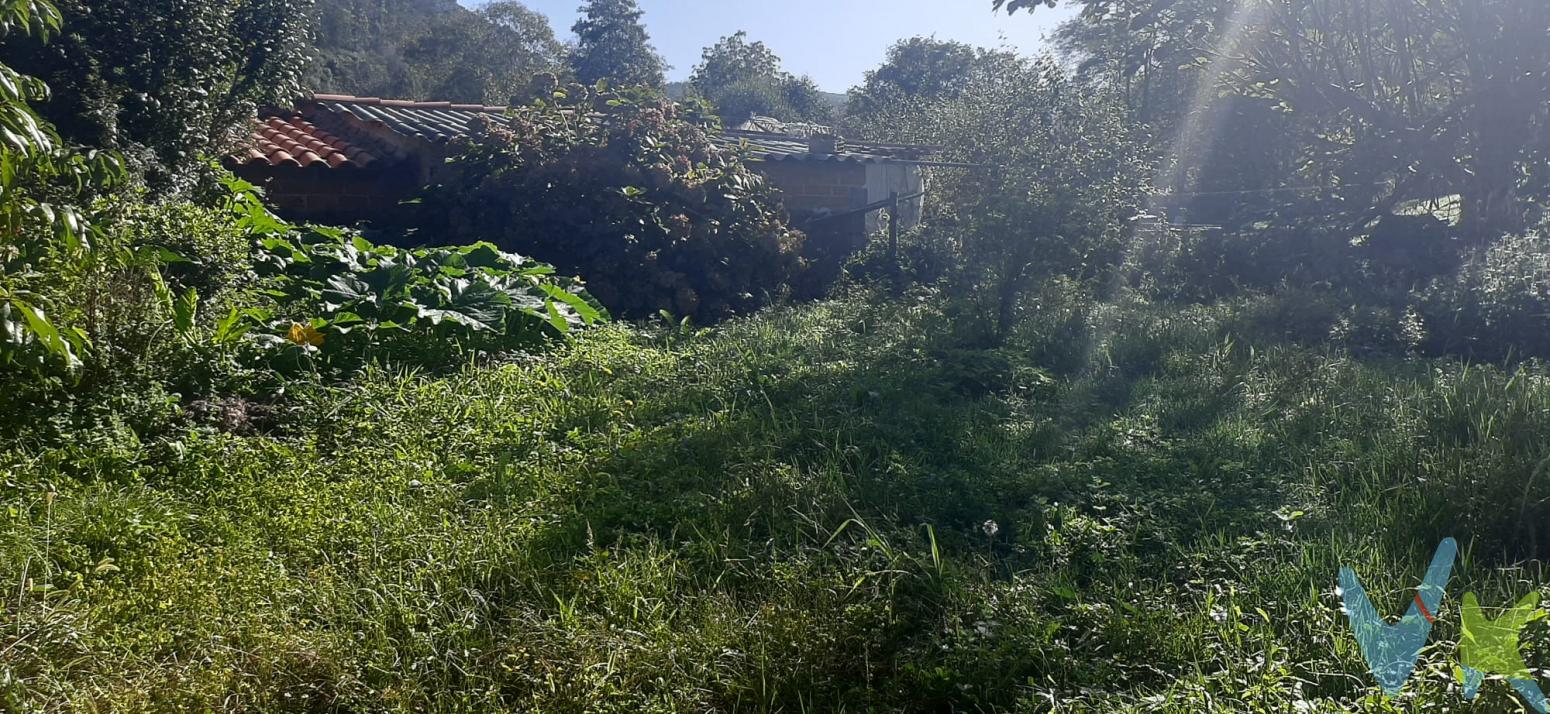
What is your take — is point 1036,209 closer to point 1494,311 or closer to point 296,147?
point 1494,311

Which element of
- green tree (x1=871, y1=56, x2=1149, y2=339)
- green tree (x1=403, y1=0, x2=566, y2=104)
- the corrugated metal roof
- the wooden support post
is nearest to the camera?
green tree (x1=871, y1=56, x2=1149, y2=339)

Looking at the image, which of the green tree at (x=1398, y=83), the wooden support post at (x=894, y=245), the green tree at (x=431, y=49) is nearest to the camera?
the green tree at (x=1398, y=83)

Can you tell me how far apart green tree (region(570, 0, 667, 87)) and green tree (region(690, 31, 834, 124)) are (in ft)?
8.31

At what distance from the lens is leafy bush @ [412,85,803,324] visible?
918 centimetres

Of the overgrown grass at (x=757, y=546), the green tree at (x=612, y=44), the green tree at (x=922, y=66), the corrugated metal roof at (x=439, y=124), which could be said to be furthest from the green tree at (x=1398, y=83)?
the green tree at (x=612, y=44)

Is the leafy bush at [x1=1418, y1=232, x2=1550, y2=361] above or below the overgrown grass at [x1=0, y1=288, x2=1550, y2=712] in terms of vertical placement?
above

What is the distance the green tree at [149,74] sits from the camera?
7523mm

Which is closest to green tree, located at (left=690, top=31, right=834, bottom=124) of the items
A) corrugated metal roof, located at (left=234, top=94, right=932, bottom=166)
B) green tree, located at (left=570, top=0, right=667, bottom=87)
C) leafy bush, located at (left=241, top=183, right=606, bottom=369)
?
green tree, located at (left=570, top=0, right=667, bottom=87)

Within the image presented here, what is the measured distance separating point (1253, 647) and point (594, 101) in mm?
8827

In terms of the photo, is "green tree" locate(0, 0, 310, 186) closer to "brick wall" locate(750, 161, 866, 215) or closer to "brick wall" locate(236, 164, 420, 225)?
"brick wall" locate(236, 164, 420, 225)

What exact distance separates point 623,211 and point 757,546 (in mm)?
6073

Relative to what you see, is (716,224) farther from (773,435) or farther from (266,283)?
(773,435)

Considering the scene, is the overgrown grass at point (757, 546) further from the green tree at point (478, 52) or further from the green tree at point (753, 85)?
the green tree at point (753, 85)

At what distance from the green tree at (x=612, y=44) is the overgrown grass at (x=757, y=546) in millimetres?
43255
